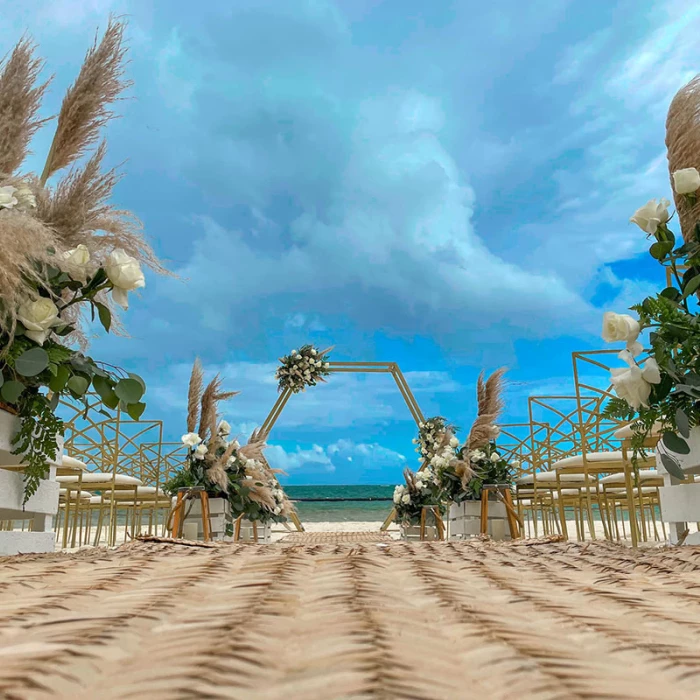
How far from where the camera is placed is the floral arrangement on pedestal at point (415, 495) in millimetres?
4551

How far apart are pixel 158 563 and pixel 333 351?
21.3 ft

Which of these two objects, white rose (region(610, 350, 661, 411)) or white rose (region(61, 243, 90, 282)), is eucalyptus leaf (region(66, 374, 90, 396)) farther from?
white rose (region(610, 350, 661, 411))

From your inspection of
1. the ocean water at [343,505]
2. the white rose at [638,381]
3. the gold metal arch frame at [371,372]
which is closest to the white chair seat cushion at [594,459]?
the white rose at [638,381]

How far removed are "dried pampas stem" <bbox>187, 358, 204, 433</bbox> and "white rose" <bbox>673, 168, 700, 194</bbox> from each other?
9.22 ft

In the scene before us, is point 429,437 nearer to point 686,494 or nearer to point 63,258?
point 686,494

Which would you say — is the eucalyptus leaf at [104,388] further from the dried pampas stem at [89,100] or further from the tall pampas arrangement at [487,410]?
the tall pampas arrangement at [487,410]

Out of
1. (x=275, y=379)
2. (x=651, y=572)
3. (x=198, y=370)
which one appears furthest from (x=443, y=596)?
(x=275, y=379)

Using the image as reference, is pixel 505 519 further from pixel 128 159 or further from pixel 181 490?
pixel 128 159

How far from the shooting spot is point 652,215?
4.96 feet

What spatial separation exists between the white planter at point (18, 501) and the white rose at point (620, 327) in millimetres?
1342

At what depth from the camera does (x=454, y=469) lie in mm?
3873

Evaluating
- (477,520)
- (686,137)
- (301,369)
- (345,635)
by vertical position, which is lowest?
(345,635)

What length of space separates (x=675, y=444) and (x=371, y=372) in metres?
6.54

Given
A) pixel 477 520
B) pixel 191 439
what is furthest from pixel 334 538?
pixel 191 439
